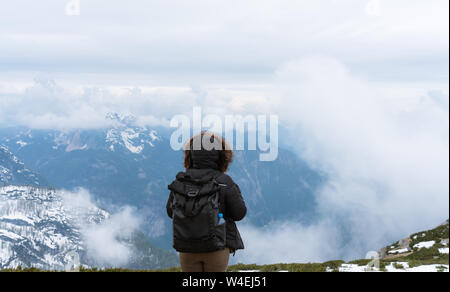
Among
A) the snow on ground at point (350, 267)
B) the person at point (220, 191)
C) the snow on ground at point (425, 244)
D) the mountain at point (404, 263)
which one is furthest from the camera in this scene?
the snow on ground at point (425, 244)

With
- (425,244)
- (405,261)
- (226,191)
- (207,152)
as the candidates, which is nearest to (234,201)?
(226,191)

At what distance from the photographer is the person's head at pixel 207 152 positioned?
7.38 m

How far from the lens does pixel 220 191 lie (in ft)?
23.8

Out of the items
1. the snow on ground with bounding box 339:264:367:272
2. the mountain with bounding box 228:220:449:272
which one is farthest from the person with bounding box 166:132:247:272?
the snow on ground with bounding box 339:264:367:272

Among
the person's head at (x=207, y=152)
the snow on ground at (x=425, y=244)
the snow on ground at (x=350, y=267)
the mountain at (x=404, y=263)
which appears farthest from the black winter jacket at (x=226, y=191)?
the snow on ground at (x=425, y=244)

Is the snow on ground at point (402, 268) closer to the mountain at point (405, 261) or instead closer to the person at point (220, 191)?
the mountain at point (405, 261)

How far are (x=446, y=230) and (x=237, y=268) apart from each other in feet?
52.6

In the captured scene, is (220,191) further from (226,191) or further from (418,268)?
(418,268)

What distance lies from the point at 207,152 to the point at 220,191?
705mm

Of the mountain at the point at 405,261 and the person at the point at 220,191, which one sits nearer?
the person at the point at 220,191
